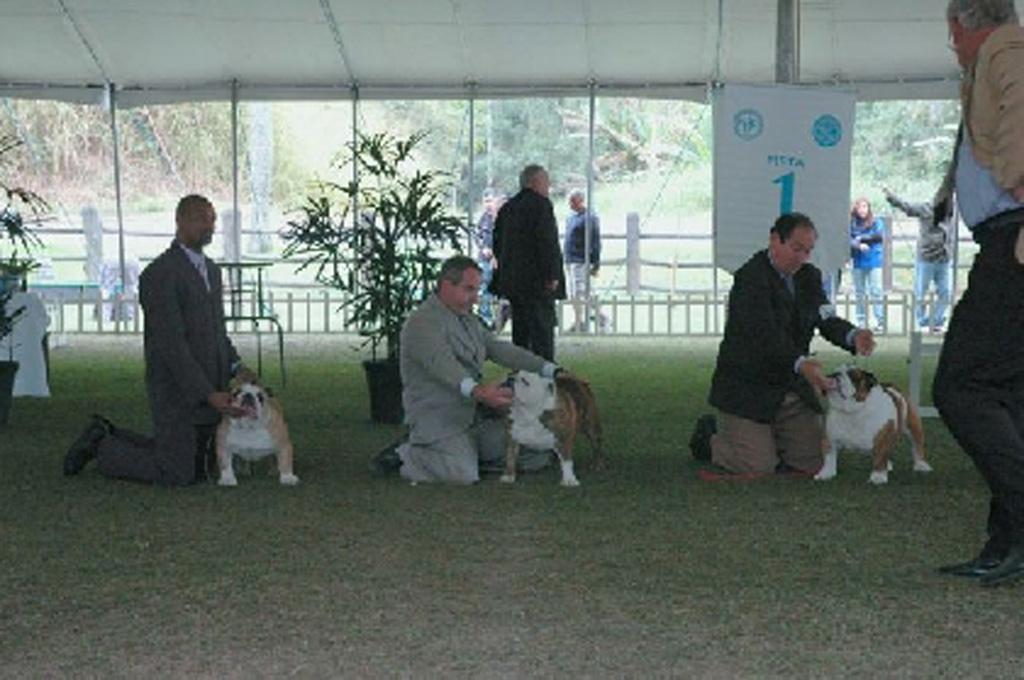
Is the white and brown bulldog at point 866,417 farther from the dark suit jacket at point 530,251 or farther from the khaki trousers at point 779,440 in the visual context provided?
the dark suit jacket at point 530,251

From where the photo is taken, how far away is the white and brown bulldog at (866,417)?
25.3ft

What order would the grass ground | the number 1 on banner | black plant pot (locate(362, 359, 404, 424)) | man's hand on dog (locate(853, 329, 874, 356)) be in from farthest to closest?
the number 1 on banner < black plant pot (locate(362, 359, 404, 424)) < man's hand on dog (locate(853, 329, 874, 356)) < the grass ground

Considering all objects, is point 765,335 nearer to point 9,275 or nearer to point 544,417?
point 544,417

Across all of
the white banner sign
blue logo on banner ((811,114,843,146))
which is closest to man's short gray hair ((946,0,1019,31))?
the white banner sign

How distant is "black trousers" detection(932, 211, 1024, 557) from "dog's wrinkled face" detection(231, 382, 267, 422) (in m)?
3.29

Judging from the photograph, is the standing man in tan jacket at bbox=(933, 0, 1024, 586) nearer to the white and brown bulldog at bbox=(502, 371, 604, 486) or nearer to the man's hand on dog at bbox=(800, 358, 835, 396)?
the man's hand on dog at bbox=(800, 358, 835, 396)

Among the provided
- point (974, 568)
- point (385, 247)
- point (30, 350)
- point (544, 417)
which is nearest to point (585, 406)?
point (544, 417)

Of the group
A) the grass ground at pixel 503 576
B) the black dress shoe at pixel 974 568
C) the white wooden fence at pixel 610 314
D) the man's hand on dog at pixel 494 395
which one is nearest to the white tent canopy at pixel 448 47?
the white wooden fence at pixel 610 314

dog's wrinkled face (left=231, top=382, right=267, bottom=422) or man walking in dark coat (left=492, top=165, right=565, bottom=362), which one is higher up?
man walking in dark coat (left=492, top=165, right=565, bottom=362)

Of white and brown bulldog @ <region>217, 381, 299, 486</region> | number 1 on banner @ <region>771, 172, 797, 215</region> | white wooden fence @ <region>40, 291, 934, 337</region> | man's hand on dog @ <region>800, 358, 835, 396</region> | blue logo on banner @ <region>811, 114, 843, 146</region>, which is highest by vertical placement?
blue logo on banner @ <region>811, 114, 843, 146</region>

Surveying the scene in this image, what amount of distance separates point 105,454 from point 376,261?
118 inches

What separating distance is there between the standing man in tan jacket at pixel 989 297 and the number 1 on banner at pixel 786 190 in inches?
237

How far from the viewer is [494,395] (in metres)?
7.57

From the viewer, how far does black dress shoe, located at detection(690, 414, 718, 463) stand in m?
8.65
